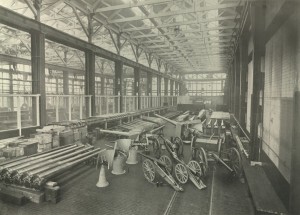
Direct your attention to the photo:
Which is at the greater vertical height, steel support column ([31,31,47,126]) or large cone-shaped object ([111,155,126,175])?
steel support column ([31,31,47,126])

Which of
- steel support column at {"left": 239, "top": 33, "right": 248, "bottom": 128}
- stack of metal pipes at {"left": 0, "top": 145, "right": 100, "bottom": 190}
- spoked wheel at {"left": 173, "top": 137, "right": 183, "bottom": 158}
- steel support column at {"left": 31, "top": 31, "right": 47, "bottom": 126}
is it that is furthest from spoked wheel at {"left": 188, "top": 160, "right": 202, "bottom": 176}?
Result: steel support column at {"left": 31, "top": 31, "right": 47, "bottom": 126}

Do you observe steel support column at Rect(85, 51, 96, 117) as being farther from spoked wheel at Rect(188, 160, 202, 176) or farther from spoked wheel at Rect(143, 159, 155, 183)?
spoked wheel at Rect(188, 160, 202, 176)

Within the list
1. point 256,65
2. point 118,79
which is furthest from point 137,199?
point 118,79

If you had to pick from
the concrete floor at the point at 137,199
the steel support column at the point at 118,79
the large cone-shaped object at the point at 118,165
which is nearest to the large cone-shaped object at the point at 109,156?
the large cone-shaped object at the point at 118,165

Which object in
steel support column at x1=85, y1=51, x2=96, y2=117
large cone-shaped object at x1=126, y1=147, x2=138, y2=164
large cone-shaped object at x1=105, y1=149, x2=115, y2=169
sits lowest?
large cone-shaped object at x1=126, y1=147, x2=138, y2=164

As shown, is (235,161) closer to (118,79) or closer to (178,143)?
(178,143)

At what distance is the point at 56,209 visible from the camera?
342cm

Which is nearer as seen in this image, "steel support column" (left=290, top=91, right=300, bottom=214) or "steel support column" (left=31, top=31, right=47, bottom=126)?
"steel support column" (left=290, top=91, right=300, bottom=214)

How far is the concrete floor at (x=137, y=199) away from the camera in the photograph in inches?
133

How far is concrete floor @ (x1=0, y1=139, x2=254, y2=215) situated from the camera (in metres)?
3.38

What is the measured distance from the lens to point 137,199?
3768 millimetres

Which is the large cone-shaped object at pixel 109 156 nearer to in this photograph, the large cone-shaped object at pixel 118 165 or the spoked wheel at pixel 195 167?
the large cone-shaped object at pixel 118 165

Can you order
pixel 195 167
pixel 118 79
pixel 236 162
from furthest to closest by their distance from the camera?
pixel 118 79 → pixel 236 162 → pixel 195 167

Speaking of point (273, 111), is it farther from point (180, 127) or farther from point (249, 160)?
point (180, 127)
